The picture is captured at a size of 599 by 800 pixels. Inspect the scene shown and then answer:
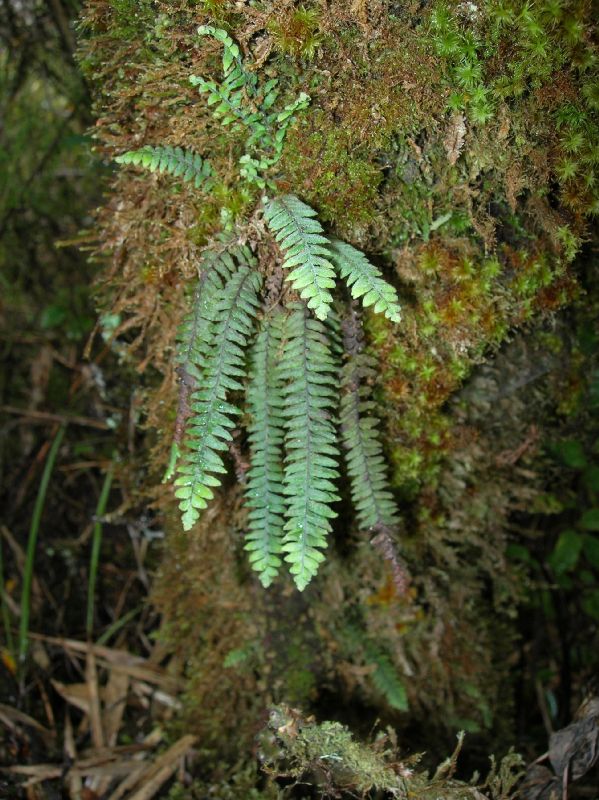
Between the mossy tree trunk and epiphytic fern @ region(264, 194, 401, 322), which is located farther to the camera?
the mossy tree trunk

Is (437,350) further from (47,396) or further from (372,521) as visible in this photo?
(47,396)

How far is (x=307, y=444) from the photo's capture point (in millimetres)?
1646

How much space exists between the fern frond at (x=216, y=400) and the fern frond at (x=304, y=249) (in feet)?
0.70

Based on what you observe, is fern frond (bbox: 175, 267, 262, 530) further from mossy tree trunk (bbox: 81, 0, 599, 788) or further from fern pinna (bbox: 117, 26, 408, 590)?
mossy tree trunk (bbox: 81, 0, 599, 788)

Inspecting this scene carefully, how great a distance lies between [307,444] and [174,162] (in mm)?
867

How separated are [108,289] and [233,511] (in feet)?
3.59

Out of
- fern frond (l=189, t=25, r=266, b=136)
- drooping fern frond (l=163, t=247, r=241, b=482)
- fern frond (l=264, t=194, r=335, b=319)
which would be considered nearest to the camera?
fern frond (l=264, t=194, r=335, b=319)

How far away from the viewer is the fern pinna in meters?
1.59

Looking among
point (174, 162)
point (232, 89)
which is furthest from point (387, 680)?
point (232, 89)

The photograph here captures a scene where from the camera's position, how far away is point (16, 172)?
372cm

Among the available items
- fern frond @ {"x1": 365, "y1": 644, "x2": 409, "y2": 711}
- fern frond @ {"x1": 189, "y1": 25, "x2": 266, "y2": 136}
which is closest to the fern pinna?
fern frond @ {"x1": 189, "y1": 25, "x2": 266, "y2": 136}

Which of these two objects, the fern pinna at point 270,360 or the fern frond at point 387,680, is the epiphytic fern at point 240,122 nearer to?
the fern pinna at point 270,360

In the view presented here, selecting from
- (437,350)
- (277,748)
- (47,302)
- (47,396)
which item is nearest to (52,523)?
(47,396)

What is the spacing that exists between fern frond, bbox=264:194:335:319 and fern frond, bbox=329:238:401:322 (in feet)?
0.17
